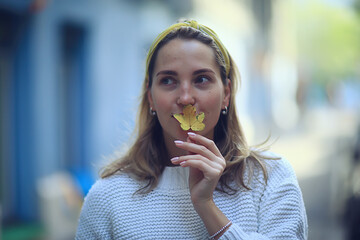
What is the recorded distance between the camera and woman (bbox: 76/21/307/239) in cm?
170

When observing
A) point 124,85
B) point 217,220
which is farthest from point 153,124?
point 124,85

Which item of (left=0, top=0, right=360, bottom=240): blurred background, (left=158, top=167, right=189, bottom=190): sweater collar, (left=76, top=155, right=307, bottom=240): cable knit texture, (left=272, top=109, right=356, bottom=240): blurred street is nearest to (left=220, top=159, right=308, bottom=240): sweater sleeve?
(left=76, top=155, right=307, bottom=240): cable knit texture

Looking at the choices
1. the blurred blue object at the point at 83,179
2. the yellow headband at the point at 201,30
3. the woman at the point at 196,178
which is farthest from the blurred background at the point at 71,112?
the yellow headband at the point at 201,30

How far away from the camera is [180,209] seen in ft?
6.25

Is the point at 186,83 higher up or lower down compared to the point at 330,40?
lower down

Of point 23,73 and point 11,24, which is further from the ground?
point 11,24

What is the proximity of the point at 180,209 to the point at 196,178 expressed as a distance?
9.7 inches

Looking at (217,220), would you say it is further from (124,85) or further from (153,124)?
(124,85)

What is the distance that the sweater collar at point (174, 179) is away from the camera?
198cm

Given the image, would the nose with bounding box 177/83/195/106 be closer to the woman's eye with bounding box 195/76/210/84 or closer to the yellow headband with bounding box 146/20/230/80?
the woman's eye with bounding box 195/76/210/84

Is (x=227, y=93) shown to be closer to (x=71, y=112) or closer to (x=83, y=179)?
(x=83, y=179)

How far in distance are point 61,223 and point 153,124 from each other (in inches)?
167

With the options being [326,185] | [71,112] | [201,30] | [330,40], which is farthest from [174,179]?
[330,40]

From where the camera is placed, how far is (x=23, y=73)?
6402 mm
